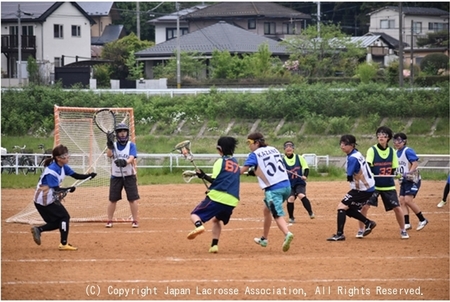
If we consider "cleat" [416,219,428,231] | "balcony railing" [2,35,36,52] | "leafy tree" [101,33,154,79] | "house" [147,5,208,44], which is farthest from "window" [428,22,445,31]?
"cleat" [416,219,428,231]

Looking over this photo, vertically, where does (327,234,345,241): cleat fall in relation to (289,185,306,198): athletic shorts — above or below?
below

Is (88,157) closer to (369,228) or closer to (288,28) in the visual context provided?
(369,228)

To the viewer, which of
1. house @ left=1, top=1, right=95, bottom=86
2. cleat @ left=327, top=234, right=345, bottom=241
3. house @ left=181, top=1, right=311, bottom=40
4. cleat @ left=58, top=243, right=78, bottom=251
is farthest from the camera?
house @ left=181, top=1, right=311, bottom=40

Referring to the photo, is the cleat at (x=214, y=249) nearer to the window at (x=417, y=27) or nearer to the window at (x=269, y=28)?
the window at (x=269, y=28)

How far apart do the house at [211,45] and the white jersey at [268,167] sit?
152 ft

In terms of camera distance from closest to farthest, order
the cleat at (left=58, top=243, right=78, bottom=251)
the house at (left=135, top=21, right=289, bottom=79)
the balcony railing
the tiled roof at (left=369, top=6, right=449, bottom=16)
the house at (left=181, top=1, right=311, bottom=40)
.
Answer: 1. the cleat at (left=58, top=243, right=78, bottom=251)
2. the balcony railing
3. the house at (left=135, top=21, right=289, bottom=79)
4. the tiled roof at (left=369, top=6, right=449, bottom=16)
5. the house at (left=181, top=1, right=311, bottom=40)

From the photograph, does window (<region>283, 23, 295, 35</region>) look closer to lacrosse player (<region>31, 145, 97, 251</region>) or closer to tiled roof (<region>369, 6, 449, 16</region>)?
tiled roof (<region>369, 6, 449, 16</region>)

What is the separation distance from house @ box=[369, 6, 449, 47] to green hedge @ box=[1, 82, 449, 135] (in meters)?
30.8

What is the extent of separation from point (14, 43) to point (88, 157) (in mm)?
39363

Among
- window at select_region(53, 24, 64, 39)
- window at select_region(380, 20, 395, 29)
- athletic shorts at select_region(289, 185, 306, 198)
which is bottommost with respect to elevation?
athletic shorts at select_region(289, 185, 306, 198)

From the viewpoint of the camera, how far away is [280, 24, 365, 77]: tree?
56.1 m

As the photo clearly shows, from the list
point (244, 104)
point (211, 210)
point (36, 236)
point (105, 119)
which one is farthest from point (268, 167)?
point (244, 104)

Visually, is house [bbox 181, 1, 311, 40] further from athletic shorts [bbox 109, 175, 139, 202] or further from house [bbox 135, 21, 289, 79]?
athletic shorts [bbox 109, 175, 139, 202]

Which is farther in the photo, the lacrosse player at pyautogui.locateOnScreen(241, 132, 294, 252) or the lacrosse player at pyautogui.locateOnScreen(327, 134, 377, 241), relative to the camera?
the lacrosse player at pyautogui.locateOnScreen(327, 134, 377, 241)
